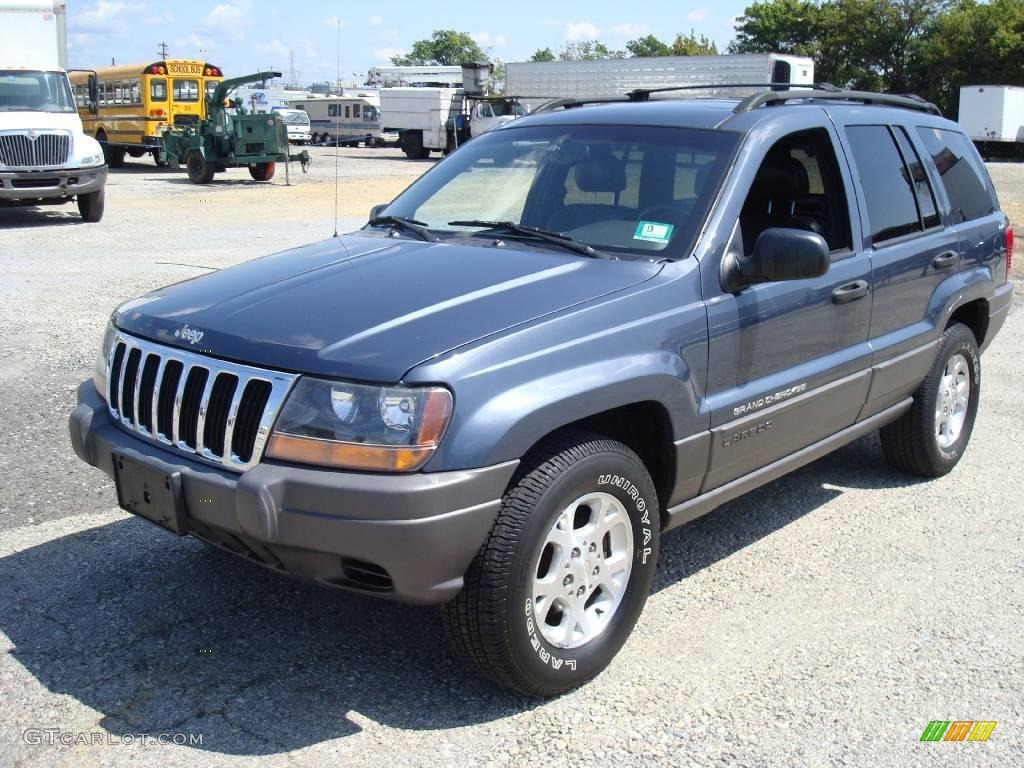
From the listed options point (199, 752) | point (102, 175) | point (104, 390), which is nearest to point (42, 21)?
point (102, 175)

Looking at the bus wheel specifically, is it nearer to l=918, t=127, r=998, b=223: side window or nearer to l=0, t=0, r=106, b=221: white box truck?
l=0, t=0, r=106, b=221: white box truck

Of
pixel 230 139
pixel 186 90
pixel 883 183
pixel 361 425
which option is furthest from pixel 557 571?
pixel 186 90

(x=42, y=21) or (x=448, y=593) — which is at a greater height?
(x=42, y=21)

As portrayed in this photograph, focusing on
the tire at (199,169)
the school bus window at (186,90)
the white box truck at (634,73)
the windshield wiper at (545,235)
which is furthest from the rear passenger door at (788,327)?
the school bus window at (186,90)

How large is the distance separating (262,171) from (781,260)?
956 inches

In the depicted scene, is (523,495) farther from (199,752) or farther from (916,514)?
(916,514)

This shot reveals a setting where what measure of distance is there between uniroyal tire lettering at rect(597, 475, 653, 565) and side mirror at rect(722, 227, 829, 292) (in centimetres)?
87

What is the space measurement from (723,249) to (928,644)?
1574 mm

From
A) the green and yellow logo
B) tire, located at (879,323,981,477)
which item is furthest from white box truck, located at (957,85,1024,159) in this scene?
the green and yellow logo

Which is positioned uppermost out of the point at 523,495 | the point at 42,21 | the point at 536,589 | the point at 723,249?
the point at 42,21

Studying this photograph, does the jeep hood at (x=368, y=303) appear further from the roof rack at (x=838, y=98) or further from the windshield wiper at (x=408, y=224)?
the roof rack at (x=838, y=98)

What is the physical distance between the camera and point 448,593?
118 inches

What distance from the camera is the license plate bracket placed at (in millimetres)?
3156

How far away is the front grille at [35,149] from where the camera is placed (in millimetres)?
15609
